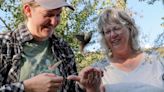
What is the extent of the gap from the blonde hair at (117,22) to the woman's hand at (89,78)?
663 millimetres

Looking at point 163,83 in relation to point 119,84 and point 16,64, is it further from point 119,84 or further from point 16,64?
point 16,64

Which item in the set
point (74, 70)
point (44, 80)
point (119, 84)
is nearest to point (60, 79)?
point (44, 80)

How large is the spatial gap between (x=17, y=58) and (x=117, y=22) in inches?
44.8

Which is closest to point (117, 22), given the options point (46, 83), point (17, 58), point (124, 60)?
point (124, 60)

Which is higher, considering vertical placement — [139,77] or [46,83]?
[46,83]

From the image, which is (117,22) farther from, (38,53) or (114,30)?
(38,53)

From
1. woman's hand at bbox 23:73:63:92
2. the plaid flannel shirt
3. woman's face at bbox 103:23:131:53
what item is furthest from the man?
woman's face at bbox 103:23:131:53

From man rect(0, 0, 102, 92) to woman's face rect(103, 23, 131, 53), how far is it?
562 mm

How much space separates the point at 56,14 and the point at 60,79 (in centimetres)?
64

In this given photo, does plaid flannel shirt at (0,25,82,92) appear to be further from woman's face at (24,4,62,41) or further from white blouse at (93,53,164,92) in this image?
white blouse at (93,53,164,92)

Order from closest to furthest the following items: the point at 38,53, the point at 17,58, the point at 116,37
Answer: the point at 17,58
the point at 38,53
the point at 116,37

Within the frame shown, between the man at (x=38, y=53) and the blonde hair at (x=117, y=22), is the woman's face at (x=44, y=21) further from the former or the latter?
the blonde hair at (x=117, y=22)

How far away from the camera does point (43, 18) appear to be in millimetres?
2951

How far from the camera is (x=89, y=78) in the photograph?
9.66ft
